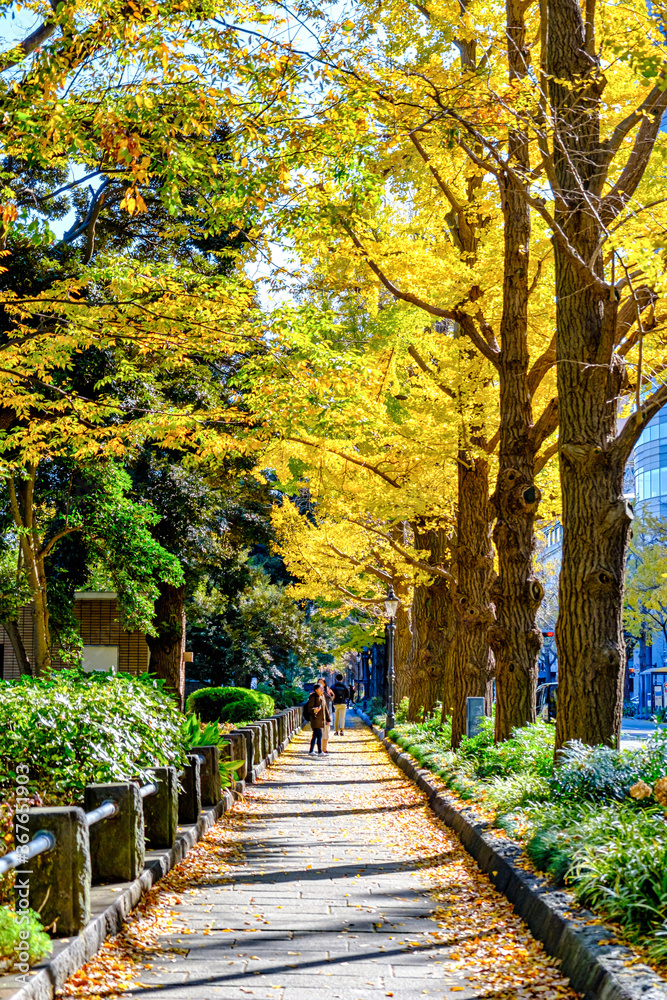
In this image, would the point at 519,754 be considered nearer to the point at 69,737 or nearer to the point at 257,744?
the point at 69,737

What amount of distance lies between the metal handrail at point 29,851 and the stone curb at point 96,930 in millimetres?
502

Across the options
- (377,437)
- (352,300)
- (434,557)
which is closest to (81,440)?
(352,300)

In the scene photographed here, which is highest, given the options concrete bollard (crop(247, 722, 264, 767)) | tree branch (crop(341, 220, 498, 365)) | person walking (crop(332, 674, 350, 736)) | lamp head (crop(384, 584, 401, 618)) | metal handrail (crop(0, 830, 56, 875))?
tree branch (crop(341, 220, 498, 365))

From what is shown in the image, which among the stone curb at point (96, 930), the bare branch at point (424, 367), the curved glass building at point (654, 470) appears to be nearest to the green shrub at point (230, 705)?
the bare branch at point (424, 367)

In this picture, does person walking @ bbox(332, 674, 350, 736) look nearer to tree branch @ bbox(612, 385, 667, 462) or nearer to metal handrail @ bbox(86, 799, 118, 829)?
tree branch @ bbox(612, 385, 667, 462)

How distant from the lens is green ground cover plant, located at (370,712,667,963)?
567 centimetres

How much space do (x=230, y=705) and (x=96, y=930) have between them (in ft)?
62.7

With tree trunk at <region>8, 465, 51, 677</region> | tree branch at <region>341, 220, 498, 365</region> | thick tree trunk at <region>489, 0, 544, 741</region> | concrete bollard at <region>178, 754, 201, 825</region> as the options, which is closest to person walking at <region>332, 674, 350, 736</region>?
tree trunk at <region>8, 465, 51, 677</region>

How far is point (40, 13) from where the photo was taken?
830 cm

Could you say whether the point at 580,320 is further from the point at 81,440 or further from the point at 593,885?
the point at 81,440

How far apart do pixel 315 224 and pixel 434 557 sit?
1329 centimetres

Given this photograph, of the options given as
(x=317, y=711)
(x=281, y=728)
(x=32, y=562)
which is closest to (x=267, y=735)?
(x=317, y=711)

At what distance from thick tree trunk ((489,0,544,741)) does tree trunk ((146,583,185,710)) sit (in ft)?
41.5

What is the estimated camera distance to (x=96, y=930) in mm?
5910
